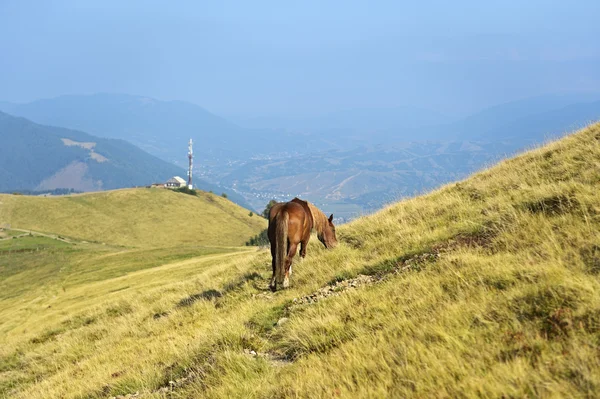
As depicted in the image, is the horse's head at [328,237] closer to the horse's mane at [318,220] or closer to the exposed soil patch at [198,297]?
the horse's mane at [318,220]

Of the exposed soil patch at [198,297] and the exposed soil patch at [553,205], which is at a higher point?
the exposed soil patch at [553,205]

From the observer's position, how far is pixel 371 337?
5887 millimetres

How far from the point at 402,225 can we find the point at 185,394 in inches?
354

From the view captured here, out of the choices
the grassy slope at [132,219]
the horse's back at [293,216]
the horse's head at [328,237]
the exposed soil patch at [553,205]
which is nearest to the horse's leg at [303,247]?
the horse's back at [293,216]

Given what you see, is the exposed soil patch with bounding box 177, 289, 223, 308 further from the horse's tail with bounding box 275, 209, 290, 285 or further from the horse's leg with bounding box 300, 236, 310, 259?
the horse's tail with bounding box 275, 209, 290, 285

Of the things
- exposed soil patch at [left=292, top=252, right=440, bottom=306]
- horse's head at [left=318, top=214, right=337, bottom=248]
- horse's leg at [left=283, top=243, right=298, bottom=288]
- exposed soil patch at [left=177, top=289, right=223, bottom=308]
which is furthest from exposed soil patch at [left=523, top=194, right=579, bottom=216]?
exposed soil patch at [left=177, top=289, right=223, bottom=308]

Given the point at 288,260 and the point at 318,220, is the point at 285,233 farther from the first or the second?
the point at 318,220

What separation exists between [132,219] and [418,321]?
115900mm

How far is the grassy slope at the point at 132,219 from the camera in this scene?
329ft

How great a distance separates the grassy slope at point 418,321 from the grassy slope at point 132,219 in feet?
302

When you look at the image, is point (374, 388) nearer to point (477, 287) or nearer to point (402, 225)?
point (477, 287)

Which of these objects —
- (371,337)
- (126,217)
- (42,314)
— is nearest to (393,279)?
(371,337)

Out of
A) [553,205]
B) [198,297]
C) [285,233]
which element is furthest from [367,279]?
[198,297]

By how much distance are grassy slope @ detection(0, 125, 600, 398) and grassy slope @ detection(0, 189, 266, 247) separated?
9201 centimetres
